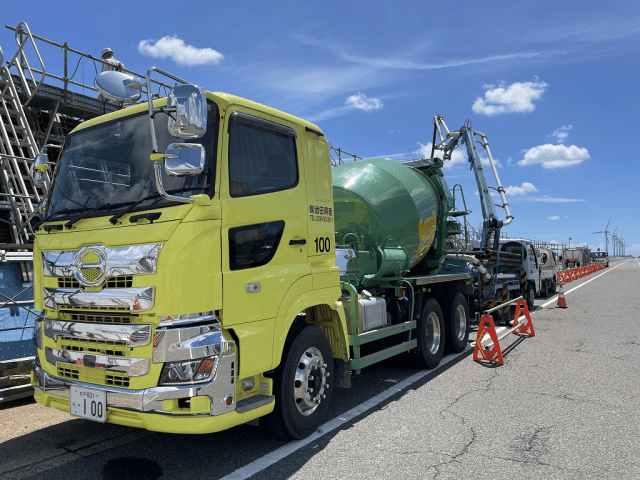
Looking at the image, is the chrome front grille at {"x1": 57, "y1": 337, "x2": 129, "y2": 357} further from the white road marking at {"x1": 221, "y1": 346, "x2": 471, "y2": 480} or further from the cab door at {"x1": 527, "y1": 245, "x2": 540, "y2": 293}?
the cab door at {"x1": 527, "y1": 245, "x2": 540, "y2": 293}

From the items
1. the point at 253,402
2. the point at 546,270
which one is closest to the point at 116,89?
the point at 253,402

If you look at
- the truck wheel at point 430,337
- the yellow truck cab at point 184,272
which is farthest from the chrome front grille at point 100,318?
the truck wheel at point 430,337

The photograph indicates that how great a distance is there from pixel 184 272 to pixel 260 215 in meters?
0.88

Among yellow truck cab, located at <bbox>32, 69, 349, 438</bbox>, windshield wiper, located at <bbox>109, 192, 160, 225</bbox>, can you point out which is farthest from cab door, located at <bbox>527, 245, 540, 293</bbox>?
windshield wiper, located at <bbox>109, 192, 160, 225</bbox>

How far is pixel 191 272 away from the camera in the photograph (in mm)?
3359

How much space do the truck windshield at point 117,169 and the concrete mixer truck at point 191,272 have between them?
0.01m

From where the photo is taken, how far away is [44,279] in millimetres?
3949

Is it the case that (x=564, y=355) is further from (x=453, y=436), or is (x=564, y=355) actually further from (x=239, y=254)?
(x=239, y=254)

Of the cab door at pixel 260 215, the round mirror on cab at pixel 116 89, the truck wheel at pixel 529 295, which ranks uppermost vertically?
the round mirror on cab at pixel 116 89

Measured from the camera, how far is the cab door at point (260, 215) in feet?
12.1

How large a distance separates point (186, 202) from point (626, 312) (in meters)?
14.1

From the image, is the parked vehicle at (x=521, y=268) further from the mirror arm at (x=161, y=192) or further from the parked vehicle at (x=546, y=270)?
the mirror arm at (x=161, y=192)

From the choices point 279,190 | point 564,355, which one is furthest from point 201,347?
point 564,355

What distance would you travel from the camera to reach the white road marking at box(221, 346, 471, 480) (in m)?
Result: 3.70
